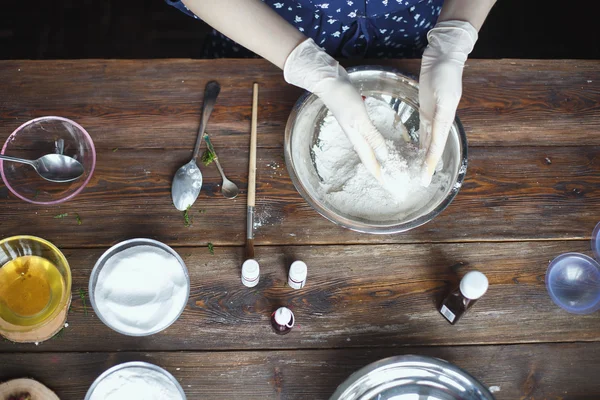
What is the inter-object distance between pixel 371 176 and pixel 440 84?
0.28m

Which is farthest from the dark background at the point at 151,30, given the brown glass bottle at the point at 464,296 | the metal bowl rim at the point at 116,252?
the brown glass bottle at the point at 464,296

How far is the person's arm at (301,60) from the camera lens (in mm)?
1177

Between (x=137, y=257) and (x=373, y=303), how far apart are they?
597mm

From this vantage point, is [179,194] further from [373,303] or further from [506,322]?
[506,322]

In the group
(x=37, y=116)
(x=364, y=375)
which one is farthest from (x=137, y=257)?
(x=364, y=375)

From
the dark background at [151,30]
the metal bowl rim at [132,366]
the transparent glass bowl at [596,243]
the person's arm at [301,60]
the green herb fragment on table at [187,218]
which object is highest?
the dark background at [151,30]

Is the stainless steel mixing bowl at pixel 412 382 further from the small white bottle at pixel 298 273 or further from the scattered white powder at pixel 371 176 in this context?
the scattered white powder at pixel 371 176

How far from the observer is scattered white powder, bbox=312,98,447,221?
1.20m

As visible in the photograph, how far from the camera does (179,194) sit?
122 centimetres

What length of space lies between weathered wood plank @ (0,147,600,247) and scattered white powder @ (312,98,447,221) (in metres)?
0.08

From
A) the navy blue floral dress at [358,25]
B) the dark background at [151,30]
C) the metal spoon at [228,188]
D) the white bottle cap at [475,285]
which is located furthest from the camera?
the dark background at [151,30]

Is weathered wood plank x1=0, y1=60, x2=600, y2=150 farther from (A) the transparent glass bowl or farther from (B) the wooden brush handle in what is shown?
(A) the transparent glass bowl

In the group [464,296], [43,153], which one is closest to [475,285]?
[464,296]

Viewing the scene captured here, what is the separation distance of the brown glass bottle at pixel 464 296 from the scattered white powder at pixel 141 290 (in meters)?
0.65
